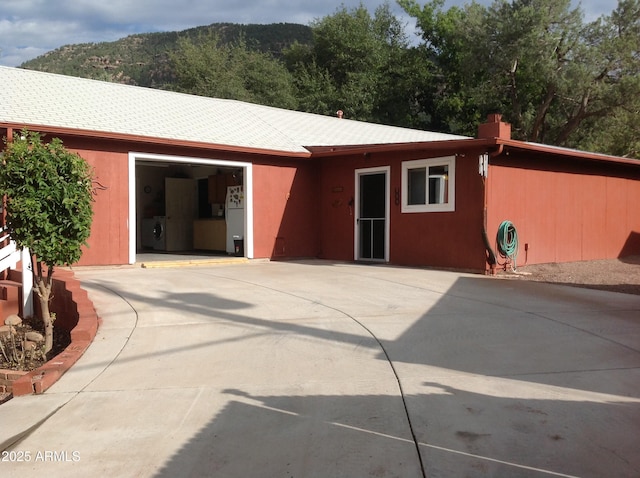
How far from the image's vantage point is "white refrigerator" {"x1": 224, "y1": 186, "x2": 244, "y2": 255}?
46.2 feet

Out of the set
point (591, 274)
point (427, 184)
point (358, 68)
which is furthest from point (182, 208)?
point (358, 68)

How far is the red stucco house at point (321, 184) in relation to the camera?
35.8 ft

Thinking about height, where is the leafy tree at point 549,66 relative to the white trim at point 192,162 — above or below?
above

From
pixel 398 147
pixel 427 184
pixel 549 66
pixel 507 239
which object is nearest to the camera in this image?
pixel 507 239

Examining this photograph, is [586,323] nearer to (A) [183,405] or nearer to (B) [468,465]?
(B) [468,465]

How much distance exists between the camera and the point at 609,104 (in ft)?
85.6

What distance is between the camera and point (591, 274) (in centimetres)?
1112

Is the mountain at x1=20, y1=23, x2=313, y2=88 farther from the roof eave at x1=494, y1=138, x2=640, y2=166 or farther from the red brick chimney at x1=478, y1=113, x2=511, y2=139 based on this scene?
the red brick chimney at x1=478, y1=113, x2=511, y2=139

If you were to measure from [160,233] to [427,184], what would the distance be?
27.8ft

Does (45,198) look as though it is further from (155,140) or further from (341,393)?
(155,140)

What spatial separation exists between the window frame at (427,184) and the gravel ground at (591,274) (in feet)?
6.33

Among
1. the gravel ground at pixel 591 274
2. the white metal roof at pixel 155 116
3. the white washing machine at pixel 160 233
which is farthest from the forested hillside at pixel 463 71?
the white washing machine at pixel 160 233

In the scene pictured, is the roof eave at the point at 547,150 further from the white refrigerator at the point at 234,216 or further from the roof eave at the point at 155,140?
the white refrigerator at the point at 234,216

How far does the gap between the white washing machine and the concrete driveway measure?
28.2 feet
